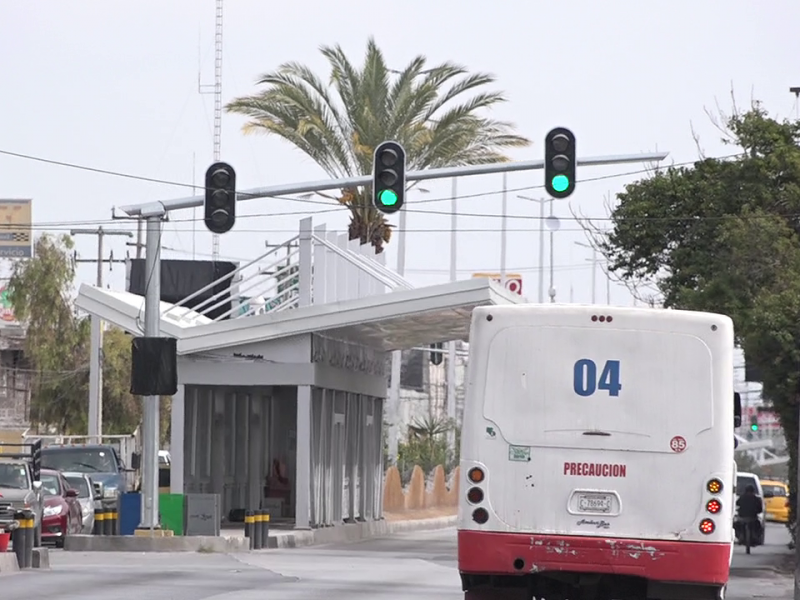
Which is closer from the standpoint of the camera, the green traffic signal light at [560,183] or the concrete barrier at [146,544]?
the green traffic signal light at [560,183]

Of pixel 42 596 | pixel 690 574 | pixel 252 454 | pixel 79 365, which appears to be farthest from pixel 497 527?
pixel 79 365

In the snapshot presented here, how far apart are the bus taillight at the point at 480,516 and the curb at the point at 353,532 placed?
686 inches

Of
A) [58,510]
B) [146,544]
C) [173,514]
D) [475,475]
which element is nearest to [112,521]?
[58,510]

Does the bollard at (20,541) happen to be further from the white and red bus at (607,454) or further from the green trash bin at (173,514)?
the white and red bus at (607,454)

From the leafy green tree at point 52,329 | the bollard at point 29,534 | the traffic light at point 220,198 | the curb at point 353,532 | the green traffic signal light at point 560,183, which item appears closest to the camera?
the bollard at point 29,534

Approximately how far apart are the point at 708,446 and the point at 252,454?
26321 mm

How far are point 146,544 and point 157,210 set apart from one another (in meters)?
5.49

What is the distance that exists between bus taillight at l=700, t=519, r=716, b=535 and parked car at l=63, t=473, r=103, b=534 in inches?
855

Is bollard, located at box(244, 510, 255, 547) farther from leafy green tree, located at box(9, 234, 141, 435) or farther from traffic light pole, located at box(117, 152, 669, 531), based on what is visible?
leafy green tree, located at box(9, 234, 141, 435)

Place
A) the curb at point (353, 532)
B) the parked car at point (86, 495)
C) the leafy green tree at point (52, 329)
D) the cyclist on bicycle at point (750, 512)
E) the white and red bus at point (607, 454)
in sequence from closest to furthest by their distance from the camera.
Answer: the white and red bus at point (607, 454) → the curb at point (353, 532) → the parked car at point (86, 495) → the cyclist on bicycle at point (750, 512) → the leafy green tree at point (52, 329)

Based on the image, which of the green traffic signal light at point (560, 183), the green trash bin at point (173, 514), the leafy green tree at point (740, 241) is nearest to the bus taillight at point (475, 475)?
the green traffic signal light at point (560, 183)

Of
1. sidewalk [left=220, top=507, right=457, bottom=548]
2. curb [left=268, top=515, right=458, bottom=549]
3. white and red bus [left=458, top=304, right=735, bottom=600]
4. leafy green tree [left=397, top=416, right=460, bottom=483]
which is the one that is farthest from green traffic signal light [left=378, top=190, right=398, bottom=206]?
leafy green tree [left=397, top=416, right=460, bottom=483]

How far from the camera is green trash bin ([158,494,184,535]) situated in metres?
30.3

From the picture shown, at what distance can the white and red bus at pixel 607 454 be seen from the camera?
13812 millimetres
